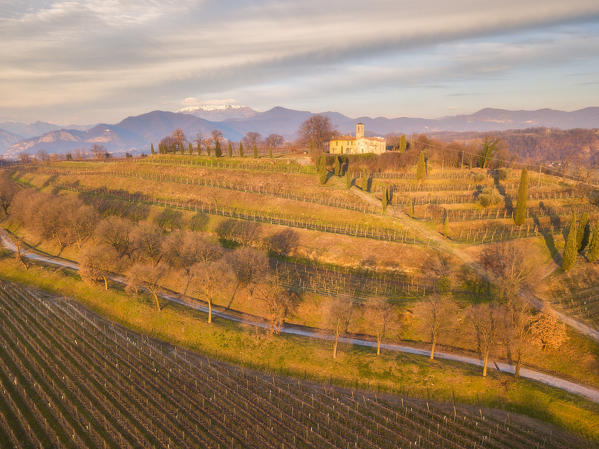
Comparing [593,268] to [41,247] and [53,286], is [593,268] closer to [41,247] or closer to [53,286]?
[53,286]

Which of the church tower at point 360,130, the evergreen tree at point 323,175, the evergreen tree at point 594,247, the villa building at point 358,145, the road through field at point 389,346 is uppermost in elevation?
the church tower at point 360,130

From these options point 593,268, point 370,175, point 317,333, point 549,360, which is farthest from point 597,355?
point 370,175

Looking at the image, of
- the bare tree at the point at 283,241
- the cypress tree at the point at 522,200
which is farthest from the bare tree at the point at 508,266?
the bare tree at the point at 283,241

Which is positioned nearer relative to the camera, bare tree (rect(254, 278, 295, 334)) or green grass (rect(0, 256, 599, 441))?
green grass (rect(0, 256, 599, 441))

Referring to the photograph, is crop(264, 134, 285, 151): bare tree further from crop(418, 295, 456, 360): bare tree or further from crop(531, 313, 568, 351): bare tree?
crop(531, 313, 568, 351): bare tree

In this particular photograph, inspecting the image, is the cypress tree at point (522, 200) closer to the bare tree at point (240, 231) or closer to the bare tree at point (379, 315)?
the bare tree at point (379, 315)

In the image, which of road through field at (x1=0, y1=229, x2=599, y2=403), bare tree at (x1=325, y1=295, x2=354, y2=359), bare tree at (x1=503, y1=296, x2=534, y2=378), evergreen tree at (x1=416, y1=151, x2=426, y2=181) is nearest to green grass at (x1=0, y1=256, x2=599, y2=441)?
road through field at (x1=0, y1=229, x2=599, y2=403)
